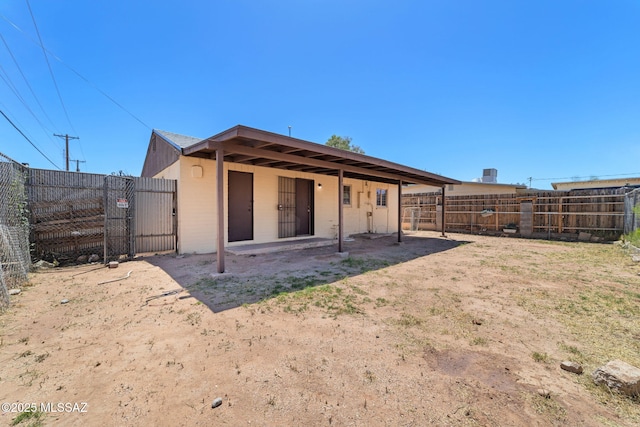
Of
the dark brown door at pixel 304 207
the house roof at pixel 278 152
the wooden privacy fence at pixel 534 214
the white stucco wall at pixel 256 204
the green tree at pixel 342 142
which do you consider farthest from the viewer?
the green tree at pixel 342 142

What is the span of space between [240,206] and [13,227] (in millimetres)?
4298

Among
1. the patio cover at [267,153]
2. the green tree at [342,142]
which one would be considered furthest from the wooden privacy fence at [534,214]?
the green tree at [342,142]

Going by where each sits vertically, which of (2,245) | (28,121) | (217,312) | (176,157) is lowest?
(217,312)

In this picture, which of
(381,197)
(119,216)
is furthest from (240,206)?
(381,197)

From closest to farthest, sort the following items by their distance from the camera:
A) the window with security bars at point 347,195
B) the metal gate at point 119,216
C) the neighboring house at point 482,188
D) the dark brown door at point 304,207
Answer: the metal gate at point 119,216
the dark brown door at point 304,207
the window with security bars at point 347,195
the neighboring house at point 482,188

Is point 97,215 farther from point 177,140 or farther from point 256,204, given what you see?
point 256,204

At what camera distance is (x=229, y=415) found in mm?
1522

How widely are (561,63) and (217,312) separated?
45.8 feet

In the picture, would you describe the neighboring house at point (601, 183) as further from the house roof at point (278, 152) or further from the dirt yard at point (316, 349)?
the dirt yard at point (316, 349)

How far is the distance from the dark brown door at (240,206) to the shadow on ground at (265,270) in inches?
43.1

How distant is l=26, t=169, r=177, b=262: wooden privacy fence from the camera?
5391 mm

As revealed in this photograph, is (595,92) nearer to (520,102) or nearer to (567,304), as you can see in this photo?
(520,102)

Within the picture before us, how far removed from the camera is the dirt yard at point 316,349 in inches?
61.7

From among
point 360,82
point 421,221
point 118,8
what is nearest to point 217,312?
point 118,8
